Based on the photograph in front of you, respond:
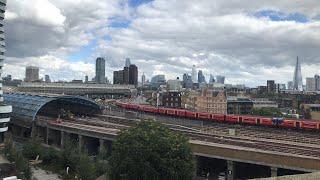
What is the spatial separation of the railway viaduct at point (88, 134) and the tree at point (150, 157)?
1385cm

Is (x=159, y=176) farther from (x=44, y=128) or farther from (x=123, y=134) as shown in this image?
(x=44, y=128)

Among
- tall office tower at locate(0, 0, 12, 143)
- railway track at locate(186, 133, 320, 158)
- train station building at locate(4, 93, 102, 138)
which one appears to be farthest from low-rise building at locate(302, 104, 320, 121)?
tall office tower at locate(0, 0, 12, 143)

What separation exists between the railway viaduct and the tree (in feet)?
45.4

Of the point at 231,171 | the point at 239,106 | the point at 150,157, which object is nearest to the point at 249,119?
the point at 231,171

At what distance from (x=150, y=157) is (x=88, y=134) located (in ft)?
137

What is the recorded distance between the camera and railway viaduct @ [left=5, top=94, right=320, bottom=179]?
54194 millimetres

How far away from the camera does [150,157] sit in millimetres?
45000

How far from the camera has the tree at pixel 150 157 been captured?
44188 millimetres

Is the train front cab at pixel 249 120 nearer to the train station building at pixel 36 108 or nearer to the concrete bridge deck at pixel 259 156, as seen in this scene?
the concrete bridge deck at pixel 259 156

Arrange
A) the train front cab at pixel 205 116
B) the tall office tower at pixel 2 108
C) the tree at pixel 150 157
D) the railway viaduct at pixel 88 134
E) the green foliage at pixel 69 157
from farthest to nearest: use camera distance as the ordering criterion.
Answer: the train front cab at pixel 205 116 < the tall office tower at pixel 2 108 < the green foliage at pixel 69 157 < the railway viaduct at pixel 88 134 < the tree at pixel 150 157

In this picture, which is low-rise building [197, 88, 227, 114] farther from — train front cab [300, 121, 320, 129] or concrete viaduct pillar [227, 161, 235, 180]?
concrete viaduct pillar [227, 161, 235, 180]

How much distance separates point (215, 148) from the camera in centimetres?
6066

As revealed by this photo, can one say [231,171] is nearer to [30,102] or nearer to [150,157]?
[150,157]

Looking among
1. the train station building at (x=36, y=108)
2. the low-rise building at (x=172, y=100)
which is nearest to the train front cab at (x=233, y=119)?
the train station building at (x=36, y=108)
